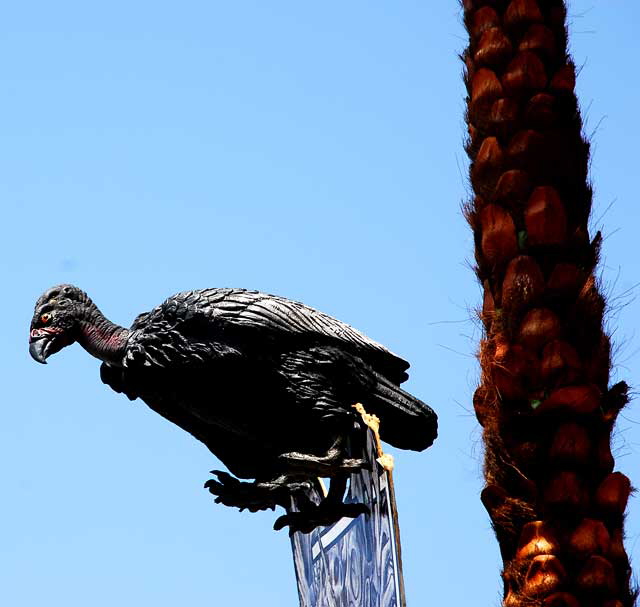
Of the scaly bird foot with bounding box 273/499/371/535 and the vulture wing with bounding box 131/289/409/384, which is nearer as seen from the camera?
the vulture wing with bounding box 131/289/409/384

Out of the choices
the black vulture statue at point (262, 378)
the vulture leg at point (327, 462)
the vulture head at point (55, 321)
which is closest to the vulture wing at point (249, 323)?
the black vulture statue at point (262, 378)

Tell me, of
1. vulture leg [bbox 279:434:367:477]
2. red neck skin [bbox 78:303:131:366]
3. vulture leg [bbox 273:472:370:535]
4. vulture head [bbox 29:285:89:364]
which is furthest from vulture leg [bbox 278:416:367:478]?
vulture head [bbox 29:285:89:364]

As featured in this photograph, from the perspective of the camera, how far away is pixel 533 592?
11422mm

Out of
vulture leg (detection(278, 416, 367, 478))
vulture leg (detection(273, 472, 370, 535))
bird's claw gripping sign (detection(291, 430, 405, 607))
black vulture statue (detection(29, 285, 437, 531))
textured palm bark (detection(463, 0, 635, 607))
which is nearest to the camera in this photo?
bird's claw gripping sign (detection(291, 430, 405, 607))

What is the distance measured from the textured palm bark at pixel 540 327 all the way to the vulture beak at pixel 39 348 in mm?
2282

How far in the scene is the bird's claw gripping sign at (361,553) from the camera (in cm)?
1101

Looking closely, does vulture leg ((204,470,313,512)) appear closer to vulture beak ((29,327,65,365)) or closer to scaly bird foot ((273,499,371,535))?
scaly bird foot ((273,499,371,535))

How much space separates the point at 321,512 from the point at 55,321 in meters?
1.67

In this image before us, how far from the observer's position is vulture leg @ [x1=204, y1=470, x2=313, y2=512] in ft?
37.0

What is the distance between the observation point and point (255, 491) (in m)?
11.4

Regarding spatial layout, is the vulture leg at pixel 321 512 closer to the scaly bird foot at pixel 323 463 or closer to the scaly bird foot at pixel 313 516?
the scaly bird foot at pixel 313 516

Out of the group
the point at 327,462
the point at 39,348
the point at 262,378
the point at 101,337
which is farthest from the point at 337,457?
the point at 39,348

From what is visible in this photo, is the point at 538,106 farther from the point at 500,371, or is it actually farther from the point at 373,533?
the point at 373,533

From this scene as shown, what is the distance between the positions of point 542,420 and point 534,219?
Answer: 111 cm
